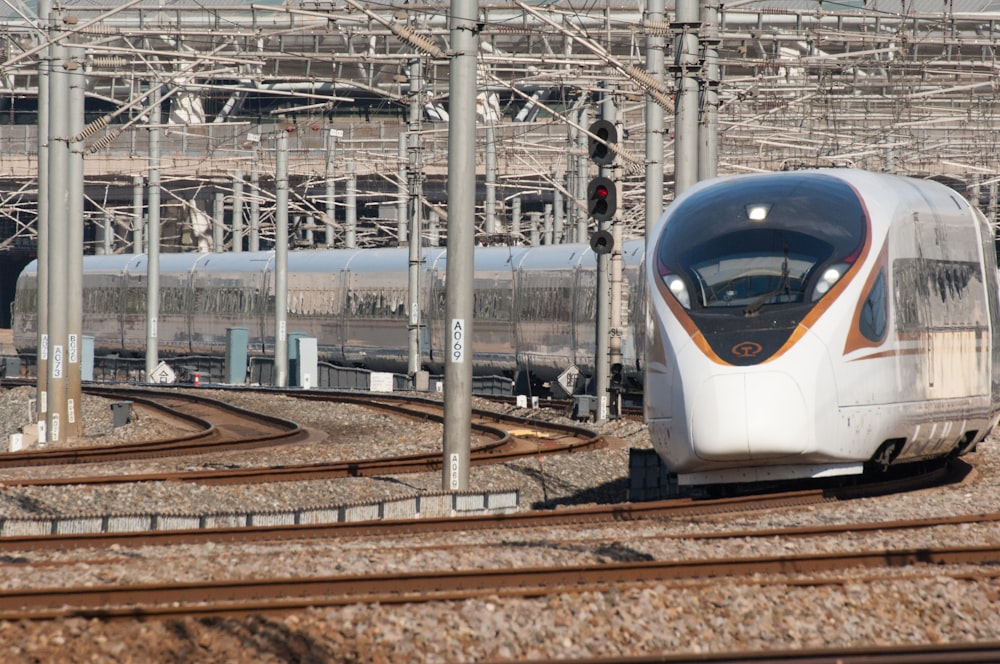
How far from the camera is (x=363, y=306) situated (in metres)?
38.8

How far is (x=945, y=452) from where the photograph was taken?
50.2 ft

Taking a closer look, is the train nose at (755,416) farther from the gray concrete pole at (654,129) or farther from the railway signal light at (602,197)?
the gray concrete pole at (654,129)

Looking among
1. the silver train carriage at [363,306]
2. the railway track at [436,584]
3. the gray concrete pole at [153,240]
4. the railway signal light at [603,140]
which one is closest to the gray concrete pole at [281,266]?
the silver train carriage at [363,306]

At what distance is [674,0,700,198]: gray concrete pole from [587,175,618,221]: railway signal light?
1.41 m

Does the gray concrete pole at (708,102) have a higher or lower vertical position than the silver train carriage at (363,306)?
higher

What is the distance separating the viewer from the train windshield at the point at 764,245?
41.4 ft

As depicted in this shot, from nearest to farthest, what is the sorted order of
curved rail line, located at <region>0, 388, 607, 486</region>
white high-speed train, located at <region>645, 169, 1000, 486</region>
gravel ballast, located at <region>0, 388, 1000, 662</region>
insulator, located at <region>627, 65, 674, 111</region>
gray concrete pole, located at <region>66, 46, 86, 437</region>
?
gravel ballast, located at <region>0, 388, 1000, 662</region> → white high-speed train, located at <region>645, 169, 1000, 486</region> → curved rail line, located at <region>0, 388, 607, 486</region> → insulator, located at <region>627, 65, 674, 111</region> → gray concrete pole, located at <region>66, 46, 86, 437</region>

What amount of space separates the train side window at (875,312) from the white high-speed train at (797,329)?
0.06 ft

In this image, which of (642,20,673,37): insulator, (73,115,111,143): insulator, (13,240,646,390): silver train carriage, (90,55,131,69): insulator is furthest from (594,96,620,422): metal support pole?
(90,55,131,69): insulator

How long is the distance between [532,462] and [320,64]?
41133mm

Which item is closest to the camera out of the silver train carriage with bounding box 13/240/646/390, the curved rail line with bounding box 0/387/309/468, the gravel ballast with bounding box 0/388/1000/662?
the gravel ballast with bounding box 0/388/1000/662

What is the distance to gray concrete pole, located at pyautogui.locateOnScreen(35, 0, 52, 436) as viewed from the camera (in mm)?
23578

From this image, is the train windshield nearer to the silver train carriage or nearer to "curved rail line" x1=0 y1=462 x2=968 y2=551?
"curved rail line" x1=0 y1=462 x2=968 y2=551

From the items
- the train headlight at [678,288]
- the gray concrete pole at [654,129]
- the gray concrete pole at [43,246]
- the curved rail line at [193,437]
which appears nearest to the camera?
the train headlight at [678,288]
